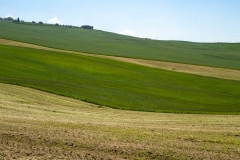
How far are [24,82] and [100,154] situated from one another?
23776 millimetres

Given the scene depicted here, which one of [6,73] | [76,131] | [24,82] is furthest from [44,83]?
[76,131]

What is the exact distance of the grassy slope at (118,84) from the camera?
29.6 meters

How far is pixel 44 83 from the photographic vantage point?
33594 mm

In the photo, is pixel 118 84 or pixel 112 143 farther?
pixel 118 84

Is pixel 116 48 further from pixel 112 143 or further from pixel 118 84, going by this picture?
pixel 112 143

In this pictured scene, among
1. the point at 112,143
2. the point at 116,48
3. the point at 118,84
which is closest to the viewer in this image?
the point at 112,143

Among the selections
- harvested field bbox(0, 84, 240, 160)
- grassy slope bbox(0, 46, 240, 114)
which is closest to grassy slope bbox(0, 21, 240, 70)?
grassy slope bbox(0, 46, 240, 114)

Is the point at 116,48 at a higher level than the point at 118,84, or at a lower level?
higher

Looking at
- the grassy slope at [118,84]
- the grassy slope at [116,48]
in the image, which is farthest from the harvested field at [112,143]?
the grassy slope at [116,48]

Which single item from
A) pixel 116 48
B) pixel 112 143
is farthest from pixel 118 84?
pixel 116 48

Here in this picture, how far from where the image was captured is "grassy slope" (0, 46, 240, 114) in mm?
29625

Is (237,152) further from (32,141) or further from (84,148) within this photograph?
(32,141)

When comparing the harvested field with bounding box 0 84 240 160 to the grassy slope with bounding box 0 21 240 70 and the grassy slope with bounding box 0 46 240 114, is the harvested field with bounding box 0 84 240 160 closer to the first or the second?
the grassy slope with bounding box 0 46 240 114

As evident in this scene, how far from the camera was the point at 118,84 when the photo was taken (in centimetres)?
3878
